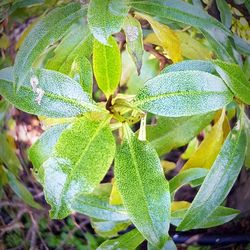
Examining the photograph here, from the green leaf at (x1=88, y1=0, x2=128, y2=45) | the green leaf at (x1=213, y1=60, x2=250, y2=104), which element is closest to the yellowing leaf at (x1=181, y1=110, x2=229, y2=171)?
the green leaf at (x1=213, y1=60, x2=250, y2=104)

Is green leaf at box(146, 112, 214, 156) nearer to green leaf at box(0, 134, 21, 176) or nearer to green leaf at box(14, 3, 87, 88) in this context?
green leaf at box(14, 3, 87, 88)

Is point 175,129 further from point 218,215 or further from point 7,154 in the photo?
point 7,154

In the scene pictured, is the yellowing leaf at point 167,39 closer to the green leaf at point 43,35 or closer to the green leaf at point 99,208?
the green leaf at point 43,35

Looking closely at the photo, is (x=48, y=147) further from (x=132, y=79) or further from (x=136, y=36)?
(x=132, y=79)

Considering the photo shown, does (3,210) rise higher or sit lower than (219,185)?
lower

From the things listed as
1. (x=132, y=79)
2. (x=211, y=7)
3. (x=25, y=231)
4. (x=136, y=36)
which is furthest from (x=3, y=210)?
(x=136, y=36)

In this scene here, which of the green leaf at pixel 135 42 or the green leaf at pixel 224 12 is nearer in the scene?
the green leaf at pixel 135 42

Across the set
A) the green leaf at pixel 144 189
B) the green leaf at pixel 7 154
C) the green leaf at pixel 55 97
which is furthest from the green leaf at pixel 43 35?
the green leaf at pixel 7 154
